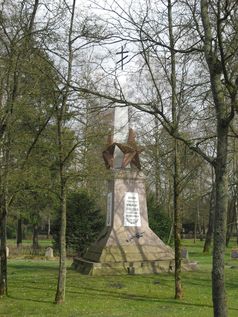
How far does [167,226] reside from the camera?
30.1 meters

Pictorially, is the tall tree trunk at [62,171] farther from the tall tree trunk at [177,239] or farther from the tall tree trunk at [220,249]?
the tall tree trunk at [220,249]

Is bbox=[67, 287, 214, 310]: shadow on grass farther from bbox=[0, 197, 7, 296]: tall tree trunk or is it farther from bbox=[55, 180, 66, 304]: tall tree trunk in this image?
bbox=[0, 197, 7, 296]: tall tree trunk

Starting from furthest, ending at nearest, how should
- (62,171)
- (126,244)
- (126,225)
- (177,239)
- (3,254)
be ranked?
(126,225) → (126,244) → (177,239) → (3,254) → (62,171)

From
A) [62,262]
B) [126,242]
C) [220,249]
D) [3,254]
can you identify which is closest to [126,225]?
[126,242]

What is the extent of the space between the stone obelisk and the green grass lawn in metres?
1.08

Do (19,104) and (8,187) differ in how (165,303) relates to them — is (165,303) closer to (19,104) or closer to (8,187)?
(8,187)

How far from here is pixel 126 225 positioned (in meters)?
20.5

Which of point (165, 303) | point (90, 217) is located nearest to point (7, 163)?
point (165, 303)

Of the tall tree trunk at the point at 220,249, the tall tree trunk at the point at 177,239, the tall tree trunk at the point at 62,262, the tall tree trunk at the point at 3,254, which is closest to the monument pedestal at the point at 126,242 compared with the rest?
the tall tree trunk at the point at 177,239

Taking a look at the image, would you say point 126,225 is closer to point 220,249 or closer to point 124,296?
point 124,296

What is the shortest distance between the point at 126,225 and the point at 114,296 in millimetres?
7277

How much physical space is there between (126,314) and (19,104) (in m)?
A: 5.46

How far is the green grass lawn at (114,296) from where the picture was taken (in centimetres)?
1082

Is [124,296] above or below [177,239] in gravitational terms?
below
